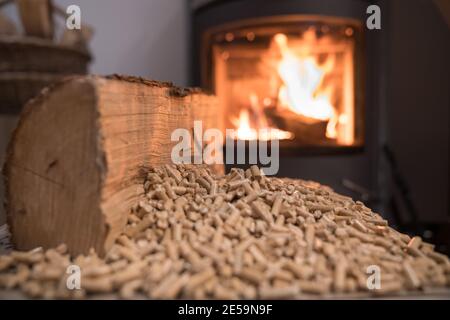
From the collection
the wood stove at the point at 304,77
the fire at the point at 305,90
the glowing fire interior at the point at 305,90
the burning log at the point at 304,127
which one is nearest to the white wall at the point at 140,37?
the wood stove at the point at 304,77

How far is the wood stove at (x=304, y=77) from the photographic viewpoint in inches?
77.5

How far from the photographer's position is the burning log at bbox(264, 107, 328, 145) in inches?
79.2

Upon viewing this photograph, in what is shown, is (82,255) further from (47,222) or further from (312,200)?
(312,200)

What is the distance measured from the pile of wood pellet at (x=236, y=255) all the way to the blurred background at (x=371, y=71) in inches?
44.4

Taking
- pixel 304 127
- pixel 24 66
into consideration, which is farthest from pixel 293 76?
pixel 24 66

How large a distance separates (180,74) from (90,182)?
5.93 feet

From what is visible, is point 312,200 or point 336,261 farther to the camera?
point 312,200

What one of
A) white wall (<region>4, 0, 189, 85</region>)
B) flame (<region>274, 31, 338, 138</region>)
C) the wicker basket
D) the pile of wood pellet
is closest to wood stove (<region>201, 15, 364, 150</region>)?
flame (<region>274, 31, 338, 138</region>)

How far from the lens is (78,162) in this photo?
77 cm

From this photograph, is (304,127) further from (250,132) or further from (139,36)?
(139,36)

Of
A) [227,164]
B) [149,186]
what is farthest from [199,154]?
[227,164]

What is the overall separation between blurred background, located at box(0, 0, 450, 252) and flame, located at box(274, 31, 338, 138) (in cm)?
17

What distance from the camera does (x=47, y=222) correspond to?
2.69 ft

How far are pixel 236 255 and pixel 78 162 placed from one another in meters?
0.34
